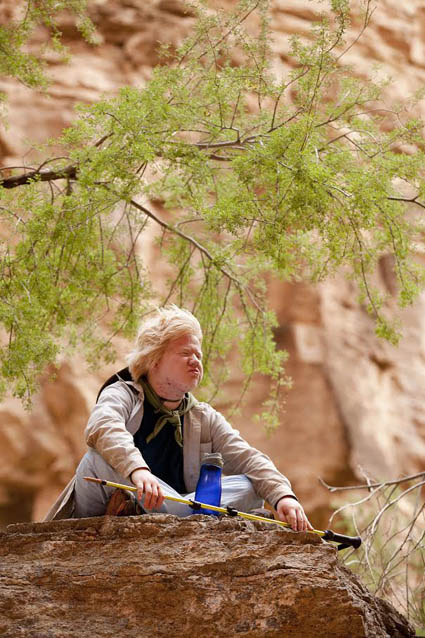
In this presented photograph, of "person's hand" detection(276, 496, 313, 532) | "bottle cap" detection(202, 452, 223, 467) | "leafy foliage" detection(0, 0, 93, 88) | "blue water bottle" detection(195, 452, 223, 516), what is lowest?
Answer: "person's hand" detection(276, 496, 313, 532)

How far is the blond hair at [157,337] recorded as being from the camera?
3.07 metres

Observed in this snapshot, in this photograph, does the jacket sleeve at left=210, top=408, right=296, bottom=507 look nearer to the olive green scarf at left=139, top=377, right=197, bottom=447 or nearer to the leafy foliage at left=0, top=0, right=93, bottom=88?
the olive green scarf at left=139, top=377, right=197, bottom=447

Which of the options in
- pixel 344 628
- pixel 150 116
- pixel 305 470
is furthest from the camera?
pixel 305 470

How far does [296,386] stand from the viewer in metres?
8.94

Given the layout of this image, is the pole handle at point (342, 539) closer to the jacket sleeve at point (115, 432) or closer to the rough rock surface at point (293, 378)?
the jacket sleeve at point (115, 432)

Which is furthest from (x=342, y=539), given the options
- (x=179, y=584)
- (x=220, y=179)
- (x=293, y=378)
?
(x=293, y=378)

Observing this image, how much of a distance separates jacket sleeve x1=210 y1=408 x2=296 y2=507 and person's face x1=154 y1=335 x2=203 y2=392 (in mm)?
175

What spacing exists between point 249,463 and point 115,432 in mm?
530

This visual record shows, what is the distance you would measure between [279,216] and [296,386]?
17.9 feet

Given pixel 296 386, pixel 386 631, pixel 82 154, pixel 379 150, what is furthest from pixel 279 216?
pixel 296 386

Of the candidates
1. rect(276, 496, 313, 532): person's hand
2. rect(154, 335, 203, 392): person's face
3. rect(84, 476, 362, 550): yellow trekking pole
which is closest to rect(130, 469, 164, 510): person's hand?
rect(84, 476, 362, 550): yellow trekking pole

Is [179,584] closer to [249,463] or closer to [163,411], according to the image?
[249,463]

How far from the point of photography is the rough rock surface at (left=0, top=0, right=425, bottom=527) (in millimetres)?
8289

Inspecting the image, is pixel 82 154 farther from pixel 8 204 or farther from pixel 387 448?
pixel 387 448
